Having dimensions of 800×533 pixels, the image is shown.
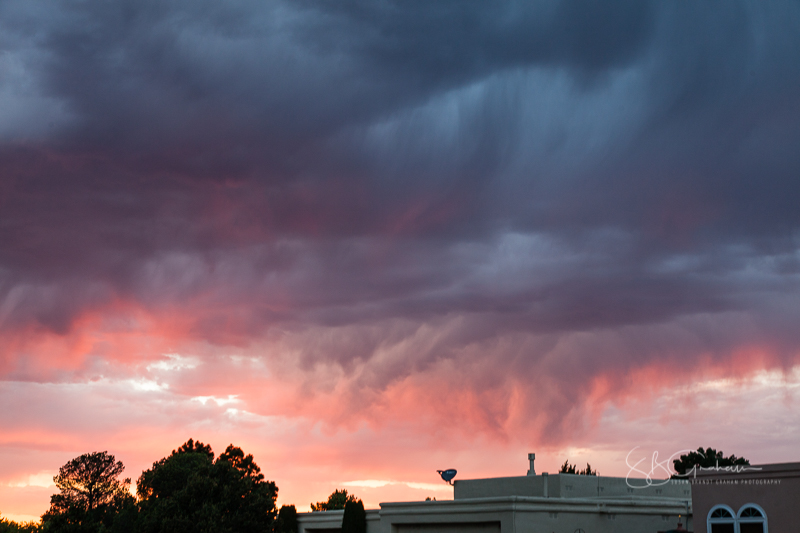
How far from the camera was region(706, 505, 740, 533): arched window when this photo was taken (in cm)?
2803

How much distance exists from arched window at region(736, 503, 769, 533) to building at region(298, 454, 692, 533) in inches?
413

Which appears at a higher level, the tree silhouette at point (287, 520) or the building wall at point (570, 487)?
the building wall at point (570, 487)

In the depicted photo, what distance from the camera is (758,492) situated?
27.3m

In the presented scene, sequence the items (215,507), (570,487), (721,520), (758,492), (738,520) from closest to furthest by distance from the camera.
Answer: (758,492) → (738,520) → (721,520) → (570,487) → (215,507)

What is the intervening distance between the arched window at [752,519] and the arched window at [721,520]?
0.29 m

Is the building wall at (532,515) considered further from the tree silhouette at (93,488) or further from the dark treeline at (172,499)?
the tree silhouette at (93,488)

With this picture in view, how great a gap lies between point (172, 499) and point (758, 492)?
5601cm

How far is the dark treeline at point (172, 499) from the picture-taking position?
67250 mm

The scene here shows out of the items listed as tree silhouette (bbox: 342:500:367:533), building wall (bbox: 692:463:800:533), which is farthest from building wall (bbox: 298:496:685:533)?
building wall (bbox: 692:463:800:533)

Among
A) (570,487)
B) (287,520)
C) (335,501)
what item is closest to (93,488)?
(335,501)

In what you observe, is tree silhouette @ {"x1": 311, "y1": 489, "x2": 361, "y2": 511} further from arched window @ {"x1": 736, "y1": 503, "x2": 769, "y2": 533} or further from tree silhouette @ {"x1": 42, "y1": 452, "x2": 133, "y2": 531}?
arched window @ {"x1": 736, "y1": 503, "x2": 769, "y2": 533}

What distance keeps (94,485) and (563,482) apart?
310ft

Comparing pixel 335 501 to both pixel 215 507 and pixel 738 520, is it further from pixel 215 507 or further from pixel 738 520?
pixel 738 520

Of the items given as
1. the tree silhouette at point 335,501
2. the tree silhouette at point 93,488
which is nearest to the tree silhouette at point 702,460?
the tree silhouette at point 335,501
